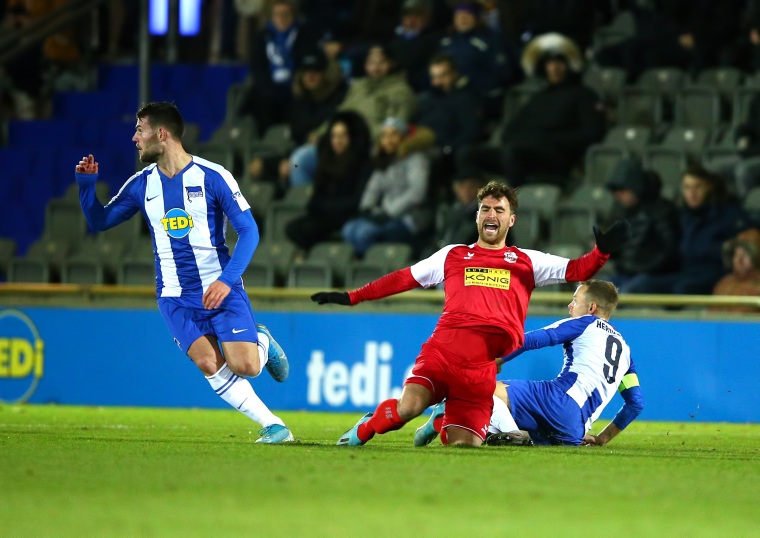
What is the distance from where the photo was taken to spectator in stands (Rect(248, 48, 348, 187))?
1552cm

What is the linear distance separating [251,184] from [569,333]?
7.66 metres

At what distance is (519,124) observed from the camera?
14164mm

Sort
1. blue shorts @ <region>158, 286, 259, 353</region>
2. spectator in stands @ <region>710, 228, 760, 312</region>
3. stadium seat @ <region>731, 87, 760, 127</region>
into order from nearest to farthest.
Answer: blue shorts @ <region>158, 286, 259, 353</region> → spectator in stands @ <region>710, 228, 760, 312</region> → stadium seat @ <region>731, 87, 760, 127</region>

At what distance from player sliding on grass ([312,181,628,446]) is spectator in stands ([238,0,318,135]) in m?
8.71

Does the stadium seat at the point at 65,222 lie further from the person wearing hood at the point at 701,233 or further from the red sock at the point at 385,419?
the red sock at the point at 385,419

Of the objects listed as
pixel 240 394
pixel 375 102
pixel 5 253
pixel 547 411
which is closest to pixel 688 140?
pixel 375 102

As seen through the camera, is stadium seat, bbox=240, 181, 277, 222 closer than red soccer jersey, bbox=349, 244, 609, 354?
No

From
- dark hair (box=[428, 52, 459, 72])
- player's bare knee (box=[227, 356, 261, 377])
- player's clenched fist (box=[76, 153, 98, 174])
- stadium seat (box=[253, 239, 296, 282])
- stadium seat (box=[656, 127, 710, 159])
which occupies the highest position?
dark hair (box=[428, 52, 459, 72])

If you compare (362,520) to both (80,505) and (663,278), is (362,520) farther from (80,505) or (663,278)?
(663,278)

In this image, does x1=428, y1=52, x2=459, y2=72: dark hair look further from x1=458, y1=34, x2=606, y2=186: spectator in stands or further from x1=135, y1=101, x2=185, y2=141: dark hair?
x1=135, y1=101, x2=185, y2=141: dark hair

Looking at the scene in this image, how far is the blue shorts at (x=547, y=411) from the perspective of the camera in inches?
316

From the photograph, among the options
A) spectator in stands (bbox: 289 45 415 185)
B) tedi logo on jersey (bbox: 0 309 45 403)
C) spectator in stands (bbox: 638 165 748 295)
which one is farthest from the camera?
spectator in stands (bbox: 289 45 415 185)

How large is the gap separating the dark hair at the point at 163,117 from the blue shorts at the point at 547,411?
2533 millimetres

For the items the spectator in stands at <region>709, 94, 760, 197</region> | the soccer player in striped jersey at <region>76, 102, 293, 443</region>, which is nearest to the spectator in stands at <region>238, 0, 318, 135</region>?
the spectator in stands at <region>709, 94, 760, 197</region>
